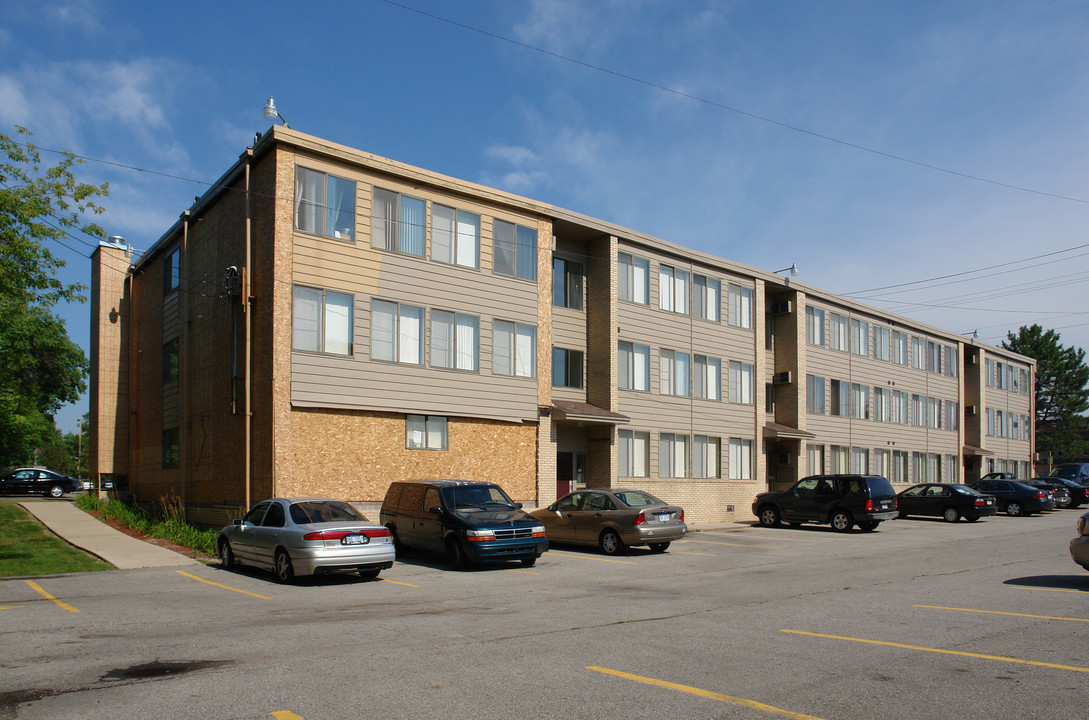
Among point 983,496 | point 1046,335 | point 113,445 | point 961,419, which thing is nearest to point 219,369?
point 113,445

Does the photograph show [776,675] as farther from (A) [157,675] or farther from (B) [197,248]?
(B) [197,248]

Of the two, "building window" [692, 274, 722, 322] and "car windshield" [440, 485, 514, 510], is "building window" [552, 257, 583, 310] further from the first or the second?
"car windshield" [440, 485, 514, 510]

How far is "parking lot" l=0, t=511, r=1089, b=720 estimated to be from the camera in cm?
627

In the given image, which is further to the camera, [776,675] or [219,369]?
[219,369]

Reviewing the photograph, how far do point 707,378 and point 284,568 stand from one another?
20.7 m

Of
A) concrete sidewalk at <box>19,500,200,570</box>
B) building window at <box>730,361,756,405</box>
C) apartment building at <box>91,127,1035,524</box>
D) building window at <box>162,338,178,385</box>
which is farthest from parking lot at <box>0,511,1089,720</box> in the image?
building window at <box>730,361,756,405</box>

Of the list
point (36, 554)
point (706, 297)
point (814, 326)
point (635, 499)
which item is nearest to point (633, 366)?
point (706, 297)

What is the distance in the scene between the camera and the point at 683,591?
13117 millimetres

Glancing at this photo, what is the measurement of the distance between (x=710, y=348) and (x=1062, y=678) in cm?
2514

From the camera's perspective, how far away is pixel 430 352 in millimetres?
22391

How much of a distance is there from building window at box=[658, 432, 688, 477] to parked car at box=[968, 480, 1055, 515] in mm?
14099

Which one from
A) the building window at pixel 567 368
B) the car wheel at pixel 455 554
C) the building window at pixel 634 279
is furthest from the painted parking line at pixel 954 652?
the building window at pixel 634 279

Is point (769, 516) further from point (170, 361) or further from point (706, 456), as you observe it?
point (170, 361)

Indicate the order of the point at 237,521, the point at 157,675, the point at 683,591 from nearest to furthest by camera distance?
the point at 157,675, the point at 683,591, the point at 237,521
